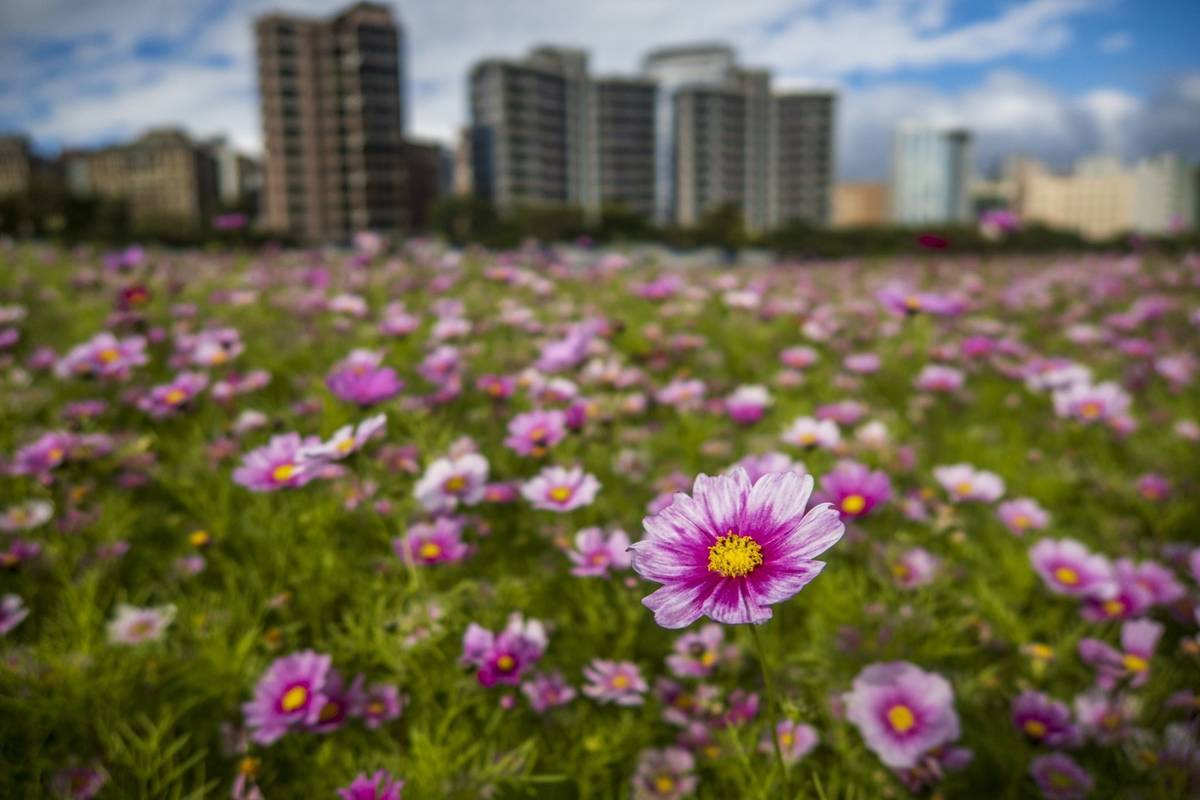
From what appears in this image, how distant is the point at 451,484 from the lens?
121 centimetres

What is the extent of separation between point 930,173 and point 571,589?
149 metres

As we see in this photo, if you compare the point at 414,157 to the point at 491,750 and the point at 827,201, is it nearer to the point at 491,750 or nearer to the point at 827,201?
the point at 827,201

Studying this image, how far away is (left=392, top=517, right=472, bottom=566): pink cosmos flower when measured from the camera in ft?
3.57

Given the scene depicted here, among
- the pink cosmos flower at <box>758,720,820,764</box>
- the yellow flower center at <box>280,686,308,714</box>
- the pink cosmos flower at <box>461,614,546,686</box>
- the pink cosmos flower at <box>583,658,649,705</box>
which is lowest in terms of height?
the pink cosmos flower at <box>758,720,820,764</box>

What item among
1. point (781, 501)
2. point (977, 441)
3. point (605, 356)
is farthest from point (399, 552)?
point (977, 441)

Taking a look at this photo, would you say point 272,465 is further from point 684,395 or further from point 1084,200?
point 1084,200

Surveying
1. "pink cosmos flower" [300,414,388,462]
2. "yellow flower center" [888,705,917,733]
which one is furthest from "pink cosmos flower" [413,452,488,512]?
"yellow flower center" [888,705,917,733]

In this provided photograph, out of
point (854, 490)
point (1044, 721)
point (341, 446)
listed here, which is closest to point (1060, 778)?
point (1044, 721)

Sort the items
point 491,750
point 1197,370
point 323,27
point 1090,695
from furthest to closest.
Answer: point 323,27
point 1197,370
point 1090,695
point 491,750

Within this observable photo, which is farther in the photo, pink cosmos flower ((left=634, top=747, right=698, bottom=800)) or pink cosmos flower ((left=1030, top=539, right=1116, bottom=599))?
pink cosmos flower ((left=1030, top=539, right=1116, bottom=599))

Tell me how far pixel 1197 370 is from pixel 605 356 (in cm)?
225

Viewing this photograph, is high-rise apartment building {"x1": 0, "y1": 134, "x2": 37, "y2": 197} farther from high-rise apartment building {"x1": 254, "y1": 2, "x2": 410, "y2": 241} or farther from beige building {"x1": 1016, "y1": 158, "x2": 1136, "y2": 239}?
beige building {"x1": 1016, "y1": 158, "x2": 1136, "y2": 239}

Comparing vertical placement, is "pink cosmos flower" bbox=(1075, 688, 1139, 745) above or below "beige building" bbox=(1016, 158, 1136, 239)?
below

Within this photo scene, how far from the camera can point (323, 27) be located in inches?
1759
